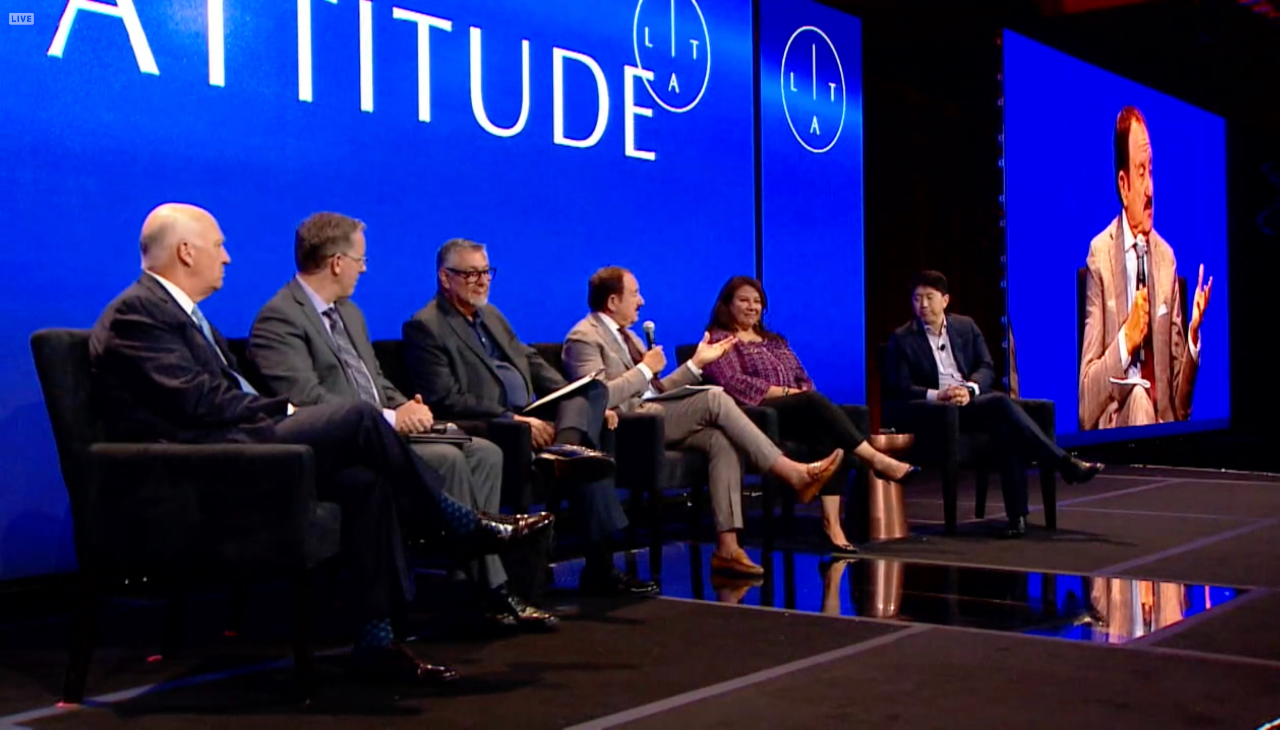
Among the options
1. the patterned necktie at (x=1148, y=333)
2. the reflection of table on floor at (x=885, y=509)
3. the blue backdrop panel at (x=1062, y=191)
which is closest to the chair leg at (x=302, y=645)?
the reflection of table on floor at (x=885, y=509)

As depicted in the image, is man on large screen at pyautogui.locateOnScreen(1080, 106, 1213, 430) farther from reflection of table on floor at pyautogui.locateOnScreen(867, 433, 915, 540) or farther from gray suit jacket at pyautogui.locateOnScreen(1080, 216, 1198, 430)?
reflection of table on floor at pyautogui.locateOnScreen(867, 433, 915, 540)

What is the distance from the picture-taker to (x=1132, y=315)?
10250 millimetres

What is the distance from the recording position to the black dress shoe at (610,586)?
14.3ft

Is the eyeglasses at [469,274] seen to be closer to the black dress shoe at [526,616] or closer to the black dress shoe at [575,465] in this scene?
the black dress shoe at [575,465]

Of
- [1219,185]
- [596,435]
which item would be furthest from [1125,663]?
[1219,185]

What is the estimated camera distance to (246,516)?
2.99 m

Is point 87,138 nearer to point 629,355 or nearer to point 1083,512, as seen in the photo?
point 629,355

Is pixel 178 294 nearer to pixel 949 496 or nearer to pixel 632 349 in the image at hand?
pixel 632 349

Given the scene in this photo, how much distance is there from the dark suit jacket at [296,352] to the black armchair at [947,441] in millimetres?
2729

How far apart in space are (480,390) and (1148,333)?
745cm

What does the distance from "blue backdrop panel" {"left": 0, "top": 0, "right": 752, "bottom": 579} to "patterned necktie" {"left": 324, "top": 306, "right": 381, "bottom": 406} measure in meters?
0.76

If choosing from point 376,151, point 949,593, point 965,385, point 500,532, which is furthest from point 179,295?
point 965,385

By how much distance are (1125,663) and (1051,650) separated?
0.68ft

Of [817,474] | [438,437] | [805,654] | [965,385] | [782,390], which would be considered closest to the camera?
[805,654]
